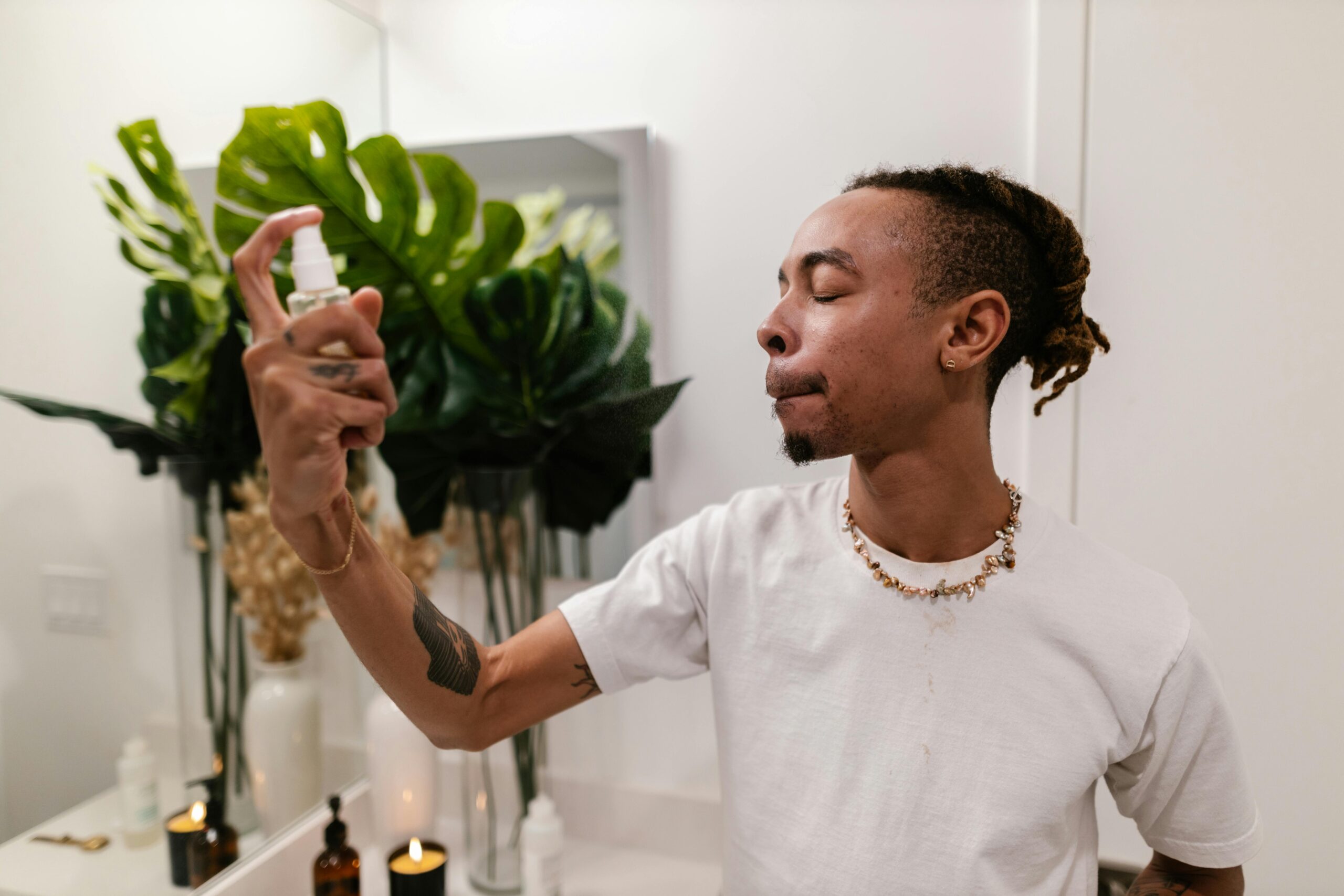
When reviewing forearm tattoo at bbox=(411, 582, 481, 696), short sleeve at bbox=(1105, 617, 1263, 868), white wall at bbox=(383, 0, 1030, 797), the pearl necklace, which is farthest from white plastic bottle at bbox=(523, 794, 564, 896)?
short sleeve at bbox=(1105, 617, 1263, 868)

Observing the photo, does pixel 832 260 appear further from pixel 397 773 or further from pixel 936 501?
pixel 397 773

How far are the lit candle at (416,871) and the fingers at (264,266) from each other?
2.45ft

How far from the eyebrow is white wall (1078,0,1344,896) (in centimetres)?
45

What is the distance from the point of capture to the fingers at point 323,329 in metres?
0.52

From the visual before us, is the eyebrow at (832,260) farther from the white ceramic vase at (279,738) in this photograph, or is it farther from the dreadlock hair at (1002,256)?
the white ceramic vase at (279,738)

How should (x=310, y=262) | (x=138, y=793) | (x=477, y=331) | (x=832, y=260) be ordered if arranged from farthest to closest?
(x=477, y=331), (x=138, y=793), (x=832, y=260), (x=310, y=262)

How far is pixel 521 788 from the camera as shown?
1.16 meters

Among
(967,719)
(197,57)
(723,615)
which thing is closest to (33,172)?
(197,57)

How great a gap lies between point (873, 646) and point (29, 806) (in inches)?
31.7

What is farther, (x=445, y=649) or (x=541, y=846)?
(x=541, y=846)

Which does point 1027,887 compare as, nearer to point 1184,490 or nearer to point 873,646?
point 873,646

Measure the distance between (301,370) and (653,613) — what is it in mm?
444

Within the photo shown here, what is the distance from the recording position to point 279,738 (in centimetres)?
113

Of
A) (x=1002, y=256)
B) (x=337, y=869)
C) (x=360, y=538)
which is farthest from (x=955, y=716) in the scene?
(x=337, y=869)
